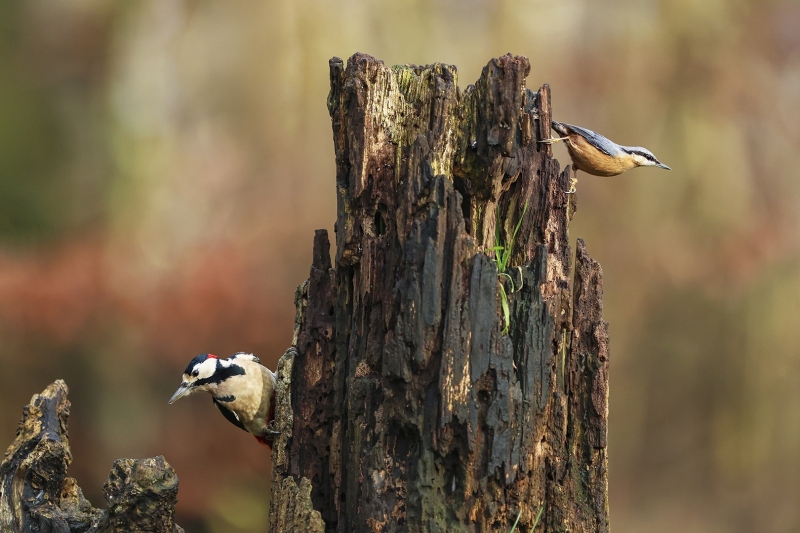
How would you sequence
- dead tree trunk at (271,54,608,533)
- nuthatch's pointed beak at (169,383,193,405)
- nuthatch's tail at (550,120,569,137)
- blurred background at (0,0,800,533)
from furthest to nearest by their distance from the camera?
blurred background at (0,0,800,533) < nuthatch's tail at (550,120,569,137) < nuthatch's pointed beak at (169,383,193,405) < dead tree trunk at (271,54,608,533)

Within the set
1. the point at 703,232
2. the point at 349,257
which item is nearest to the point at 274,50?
the point at 349,257

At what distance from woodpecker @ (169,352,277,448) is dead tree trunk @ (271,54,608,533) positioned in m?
0.29

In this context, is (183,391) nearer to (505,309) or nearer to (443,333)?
(443,333)

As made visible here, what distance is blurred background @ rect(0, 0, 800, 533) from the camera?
3.90 metres

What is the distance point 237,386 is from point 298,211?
149 centimetres

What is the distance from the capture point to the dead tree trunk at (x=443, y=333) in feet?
6.70

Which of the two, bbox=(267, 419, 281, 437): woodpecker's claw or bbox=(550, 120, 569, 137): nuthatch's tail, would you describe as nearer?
bbox=(267, 419, 281, 437): woodpecker's claw

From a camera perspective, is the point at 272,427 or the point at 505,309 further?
the point at 272,427

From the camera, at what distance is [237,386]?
2.68m

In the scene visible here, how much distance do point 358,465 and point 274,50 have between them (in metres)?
2.52

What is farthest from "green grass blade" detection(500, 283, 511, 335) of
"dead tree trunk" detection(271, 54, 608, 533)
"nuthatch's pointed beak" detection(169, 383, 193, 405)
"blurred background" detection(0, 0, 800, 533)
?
"blurred background" detection(0, 0, 800, 533)

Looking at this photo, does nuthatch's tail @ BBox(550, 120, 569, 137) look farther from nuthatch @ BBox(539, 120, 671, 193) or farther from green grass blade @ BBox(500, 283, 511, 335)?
green grass blade @ BBox(500, 283, 511, 335)

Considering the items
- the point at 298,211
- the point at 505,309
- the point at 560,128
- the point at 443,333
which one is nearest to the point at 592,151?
the point at 560,128

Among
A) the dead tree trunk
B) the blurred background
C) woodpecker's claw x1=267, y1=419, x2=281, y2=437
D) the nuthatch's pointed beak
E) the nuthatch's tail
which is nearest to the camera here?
the dead tree trunk
